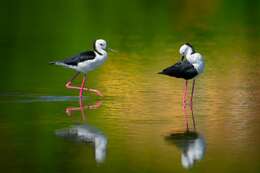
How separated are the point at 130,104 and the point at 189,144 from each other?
11.8 feet

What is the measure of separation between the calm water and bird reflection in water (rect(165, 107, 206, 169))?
0.01 m

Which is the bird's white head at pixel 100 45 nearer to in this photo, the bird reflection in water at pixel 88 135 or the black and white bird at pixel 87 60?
the black and white bird at pixel 87 60

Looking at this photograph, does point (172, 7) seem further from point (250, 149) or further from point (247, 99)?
point (250, 149)

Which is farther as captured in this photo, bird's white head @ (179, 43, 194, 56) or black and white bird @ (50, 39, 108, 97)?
black and white bird @ (50, 39, 108, 97)

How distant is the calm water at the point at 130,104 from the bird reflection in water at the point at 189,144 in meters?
0.01

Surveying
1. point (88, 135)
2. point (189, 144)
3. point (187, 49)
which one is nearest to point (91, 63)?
point (187, 49)

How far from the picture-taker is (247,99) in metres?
16.5

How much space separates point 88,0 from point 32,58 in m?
18.3

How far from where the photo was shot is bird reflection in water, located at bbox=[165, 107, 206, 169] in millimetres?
11586

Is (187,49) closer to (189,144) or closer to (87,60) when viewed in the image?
(87,60)

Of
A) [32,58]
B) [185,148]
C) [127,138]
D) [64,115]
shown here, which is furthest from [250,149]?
[32,58]

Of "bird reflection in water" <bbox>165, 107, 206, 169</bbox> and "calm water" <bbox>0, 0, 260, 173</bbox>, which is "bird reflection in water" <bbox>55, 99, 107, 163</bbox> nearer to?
"calm water" <bbox>0, 0, 260, 173</bbox>

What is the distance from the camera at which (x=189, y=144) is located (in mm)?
12492

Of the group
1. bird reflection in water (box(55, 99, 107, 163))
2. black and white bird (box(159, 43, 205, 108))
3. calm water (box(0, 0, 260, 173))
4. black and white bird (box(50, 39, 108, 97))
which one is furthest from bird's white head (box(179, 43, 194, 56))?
bird reflection in water (box(55, 99, 107, 163))
